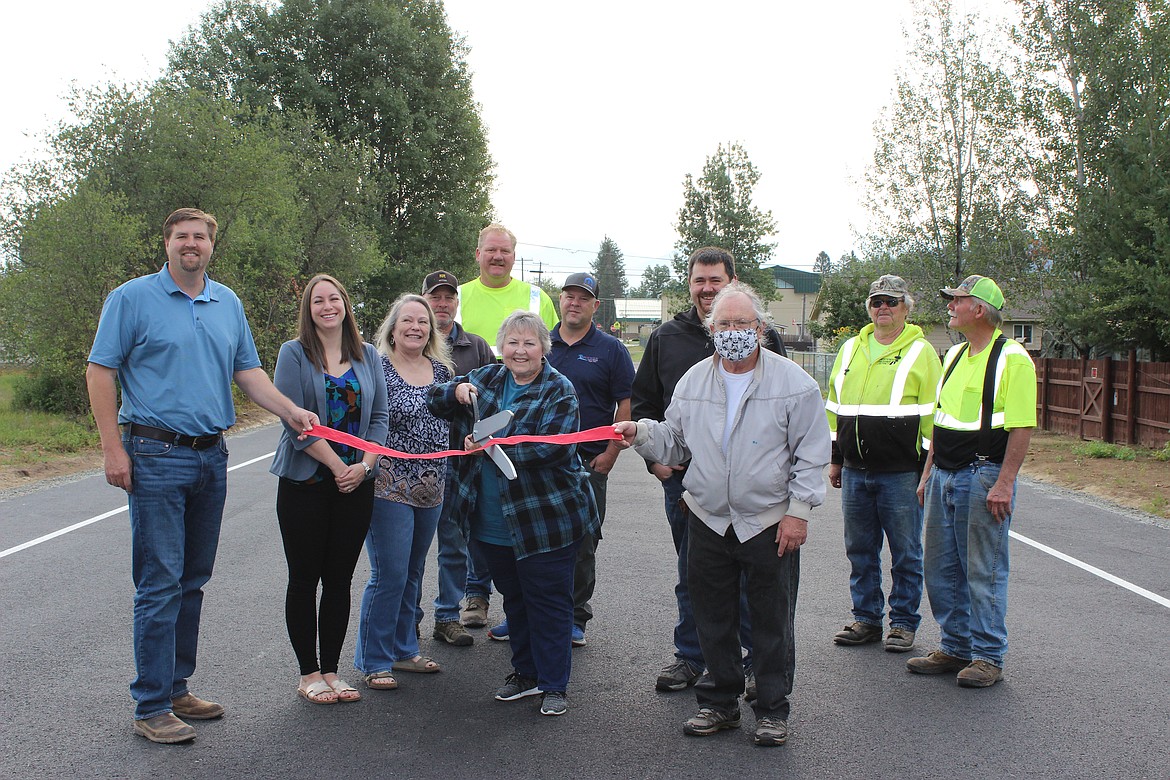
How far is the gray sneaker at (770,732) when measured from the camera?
14.3ft

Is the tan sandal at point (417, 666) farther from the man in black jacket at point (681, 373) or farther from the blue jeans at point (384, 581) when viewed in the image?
the man in black jacket at point (681, 373)

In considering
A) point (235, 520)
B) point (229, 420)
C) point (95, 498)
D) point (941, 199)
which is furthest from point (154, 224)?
point (229, 420)

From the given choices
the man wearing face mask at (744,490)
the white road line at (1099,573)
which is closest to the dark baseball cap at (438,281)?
the man wearing face mask at (744,490)

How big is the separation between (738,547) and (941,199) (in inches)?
→ 872

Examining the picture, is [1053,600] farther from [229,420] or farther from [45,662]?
[45,662]

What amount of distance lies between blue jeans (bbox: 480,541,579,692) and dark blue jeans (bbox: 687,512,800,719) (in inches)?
25.4

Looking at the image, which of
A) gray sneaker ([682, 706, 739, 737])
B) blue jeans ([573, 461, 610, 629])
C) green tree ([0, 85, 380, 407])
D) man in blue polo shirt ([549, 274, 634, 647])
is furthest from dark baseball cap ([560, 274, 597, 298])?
green tree ([0, 85, 380, 407])

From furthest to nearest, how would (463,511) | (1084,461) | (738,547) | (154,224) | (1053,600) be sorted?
1. (154,224)
2. (1084,461)
3. (1053,600)
4. (463,511)
5. (738,547)

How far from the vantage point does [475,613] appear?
6379mm

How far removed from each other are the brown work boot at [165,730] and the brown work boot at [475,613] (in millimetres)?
2184

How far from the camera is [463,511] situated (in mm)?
4914

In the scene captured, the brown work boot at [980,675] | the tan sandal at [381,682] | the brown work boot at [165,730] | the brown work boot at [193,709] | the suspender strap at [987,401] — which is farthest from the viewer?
the suspender strap at [987,401]

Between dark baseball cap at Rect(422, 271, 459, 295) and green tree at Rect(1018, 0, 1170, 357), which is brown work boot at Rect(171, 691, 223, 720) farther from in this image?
green tree at Rect(1018, 0, 1170, 357)

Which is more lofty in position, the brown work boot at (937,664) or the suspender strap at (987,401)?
the suspender strap at (987,401)
